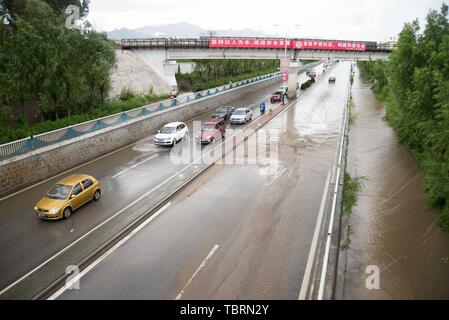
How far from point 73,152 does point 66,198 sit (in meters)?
7.68

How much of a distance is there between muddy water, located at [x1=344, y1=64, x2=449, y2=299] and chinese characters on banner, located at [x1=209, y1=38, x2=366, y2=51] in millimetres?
29711

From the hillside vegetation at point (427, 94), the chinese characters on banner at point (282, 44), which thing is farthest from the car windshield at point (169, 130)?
the chinese characters on banner at point (282, 44)

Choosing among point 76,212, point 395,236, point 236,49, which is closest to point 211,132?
point 76,212

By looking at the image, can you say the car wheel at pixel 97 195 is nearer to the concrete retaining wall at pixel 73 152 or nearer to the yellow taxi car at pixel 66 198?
the yellow taxi car at pixel 66 198

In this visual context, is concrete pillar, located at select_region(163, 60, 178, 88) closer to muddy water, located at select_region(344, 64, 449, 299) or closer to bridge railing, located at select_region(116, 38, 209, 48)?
bridge railing, located at select_region(116, 38, 209, 48)

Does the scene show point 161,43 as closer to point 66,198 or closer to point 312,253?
point 66,198

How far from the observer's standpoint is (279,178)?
20000 mm

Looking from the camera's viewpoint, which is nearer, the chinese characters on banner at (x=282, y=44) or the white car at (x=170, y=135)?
the white car at (x=170, y=135)

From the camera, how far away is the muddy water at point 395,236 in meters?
11.4

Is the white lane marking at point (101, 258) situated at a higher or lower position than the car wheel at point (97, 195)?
lower

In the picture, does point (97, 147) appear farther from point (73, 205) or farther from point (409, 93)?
point (409, 93)

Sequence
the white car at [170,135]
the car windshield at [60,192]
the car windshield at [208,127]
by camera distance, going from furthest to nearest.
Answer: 1. the car windshield at [208,127]
2. the white car at [170,135]
3. the car windshield at [60,192]

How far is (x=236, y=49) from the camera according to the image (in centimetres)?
5234
